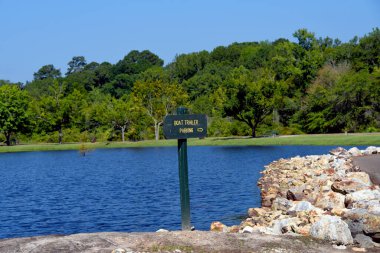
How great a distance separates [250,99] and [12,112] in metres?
35.5

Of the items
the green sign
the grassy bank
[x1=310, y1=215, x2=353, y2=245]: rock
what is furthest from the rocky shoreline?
the grassy bank

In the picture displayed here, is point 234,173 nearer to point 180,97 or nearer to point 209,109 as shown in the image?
point 180,97

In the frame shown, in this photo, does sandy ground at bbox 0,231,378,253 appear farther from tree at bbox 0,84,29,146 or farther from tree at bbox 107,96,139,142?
tree at bbox 0,84,29,146

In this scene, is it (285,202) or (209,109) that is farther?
(209,109)

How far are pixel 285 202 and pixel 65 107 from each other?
7113 centimetres

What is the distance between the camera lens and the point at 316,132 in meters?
69.8

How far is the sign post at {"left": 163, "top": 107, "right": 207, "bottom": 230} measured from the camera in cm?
1224

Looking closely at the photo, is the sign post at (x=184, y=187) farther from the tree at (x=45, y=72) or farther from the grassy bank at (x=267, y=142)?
the tree at (x=45, y=72)

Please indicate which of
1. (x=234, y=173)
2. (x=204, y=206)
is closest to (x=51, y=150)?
(x=234, y=173)

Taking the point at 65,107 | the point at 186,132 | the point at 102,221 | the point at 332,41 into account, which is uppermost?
the point at 332,41

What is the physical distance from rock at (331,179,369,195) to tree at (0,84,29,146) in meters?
70.9

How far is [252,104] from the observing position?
2736 inches

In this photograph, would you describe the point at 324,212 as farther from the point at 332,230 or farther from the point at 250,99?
the point at 250,99

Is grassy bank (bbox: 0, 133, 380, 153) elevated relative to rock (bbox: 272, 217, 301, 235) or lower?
elevated
